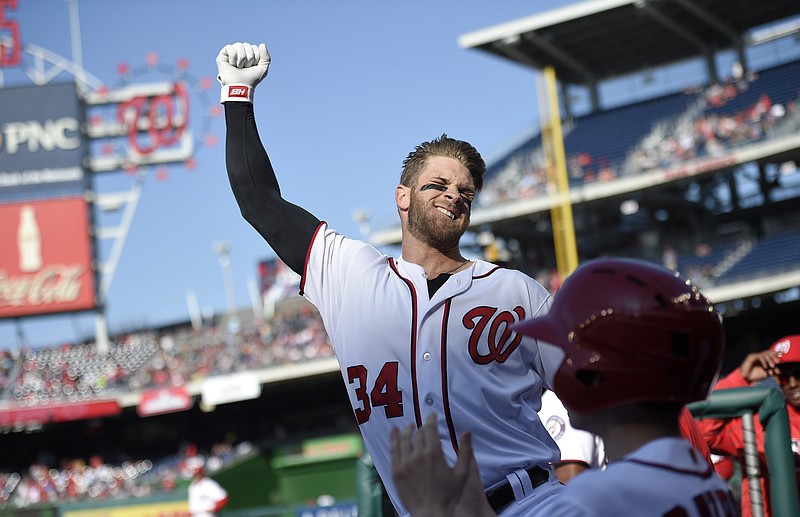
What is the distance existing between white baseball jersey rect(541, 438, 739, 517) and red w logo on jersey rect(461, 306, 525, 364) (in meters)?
1.05

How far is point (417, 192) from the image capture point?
290 cm

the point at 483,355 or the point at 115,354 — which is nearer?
the point at 483,355

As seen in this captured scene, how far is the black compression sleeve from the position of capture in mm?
2926

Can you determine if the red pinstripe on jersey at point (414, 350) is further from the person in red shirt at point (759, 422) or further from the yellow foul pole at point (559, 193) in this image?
the yellow foul pole at point (559, 193)

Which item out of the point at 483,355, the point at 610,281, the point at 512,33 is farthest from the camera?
the point at 512,33

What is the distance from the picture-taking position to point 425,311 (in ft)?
8.92

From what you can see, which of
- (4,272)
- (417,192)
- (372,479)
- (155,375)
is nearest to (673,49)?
(155,375)

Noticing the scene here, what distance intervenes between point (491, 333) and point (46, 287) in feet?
83.5

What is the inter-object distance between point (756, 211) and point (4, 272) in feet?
63.8

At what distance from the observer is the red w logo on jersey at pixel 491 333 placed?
2.66m

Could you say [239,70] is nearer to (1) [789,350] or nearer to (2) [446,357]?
(2) [446,357]

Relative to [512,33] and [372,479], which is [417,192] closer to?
[372,479]

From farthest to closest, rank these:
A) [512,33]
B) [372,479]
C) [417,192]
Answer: [512,33], [372,479], [417,192]

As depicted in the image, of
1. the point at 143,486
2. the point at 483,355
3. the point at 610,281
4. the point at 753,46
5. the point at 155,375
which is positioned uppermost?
the point at 753,46
